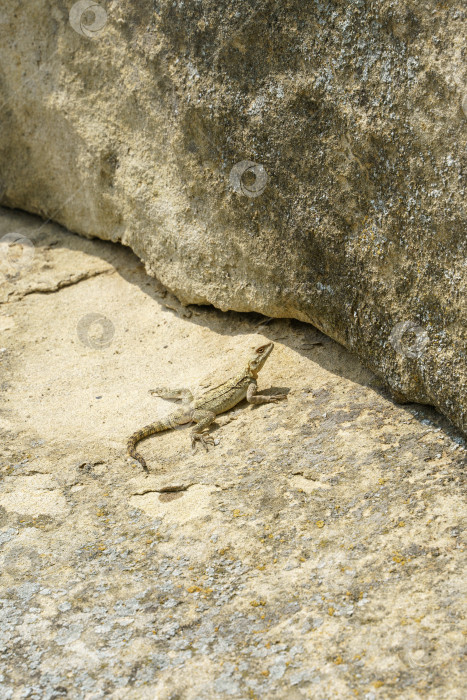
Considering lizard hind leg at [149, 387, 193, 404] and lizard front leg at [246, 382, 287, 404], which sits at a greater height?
lizard front leg at [246, 382, 287, 404]

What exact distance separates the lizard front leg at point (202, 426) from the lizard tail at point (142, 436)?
0.24 meters

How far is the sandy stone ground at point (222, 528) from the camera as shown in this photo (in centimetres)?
324

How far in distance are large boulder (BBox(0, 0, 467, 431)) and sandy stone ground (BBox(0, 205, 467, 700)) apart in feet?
1.29

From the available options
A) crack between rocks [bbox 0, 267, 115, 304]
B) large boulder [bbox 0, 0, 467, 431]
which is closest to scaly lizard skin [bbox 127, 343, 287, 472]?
large boulder [bbox 0, 0, 467, 431]

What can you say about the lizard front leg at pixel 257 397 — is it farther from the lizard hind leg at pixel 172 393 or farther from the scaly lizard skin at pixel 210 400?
the lizard hind leg at pixel 172 393

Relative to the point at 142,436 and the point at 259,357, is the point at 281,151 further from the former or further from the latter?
the point at 142,436

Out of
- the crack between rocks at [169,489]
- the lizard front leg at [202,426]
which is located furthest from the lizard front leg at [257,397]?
the crack between rocks at [169,489]

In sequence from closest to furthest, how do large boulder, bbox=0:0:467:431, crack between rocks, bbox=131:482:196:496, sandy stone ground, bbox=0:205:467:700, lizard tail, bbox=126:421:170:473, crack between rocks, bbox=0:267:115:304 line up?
sandy stone ground, bbox=0:205:467:700 → large boulder, bbox=0:0:467:431 → crack between rocks, bbox=131:482:196:496 → lizard tail, bbox=126:421:170:473 → crack between rocks, bbox=0:267:115:304

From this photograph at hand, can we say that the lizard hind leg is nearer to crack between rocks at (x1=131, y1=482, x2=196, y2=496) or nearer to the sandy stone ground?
the sandy stone ground

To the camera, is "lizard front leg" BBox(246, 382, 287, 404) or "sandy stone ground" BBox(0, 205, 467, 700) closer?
"sandy stone ground" BBox(0, 205, 467, 700)

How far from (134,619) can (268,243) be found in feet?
9.19

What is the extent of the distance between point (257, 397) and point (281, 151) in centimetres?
168

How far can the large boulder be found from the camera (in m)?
4.16

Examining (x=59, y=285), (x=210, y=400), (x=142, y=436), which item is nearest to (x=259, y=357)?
(x=210, y=400)
